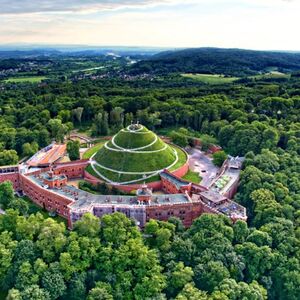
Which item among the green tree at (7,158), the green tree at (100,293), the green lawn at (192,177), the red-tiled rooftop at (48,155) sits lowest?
the green tree at (100,293)

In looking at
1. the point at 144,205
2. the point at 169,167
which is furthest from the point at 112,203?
the point at 169,167

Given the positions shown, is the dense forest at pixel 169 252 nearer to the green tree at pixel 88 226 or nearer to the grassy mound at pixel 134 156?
the green tree at pixel 88 226

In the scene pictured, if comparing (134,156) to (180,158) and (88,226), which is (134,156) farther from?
(88,226)

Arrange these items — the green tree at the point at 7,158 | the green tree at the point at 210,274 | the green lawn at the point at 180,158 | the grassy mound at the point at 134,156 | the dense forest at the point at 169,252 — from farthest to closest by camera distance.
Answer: the green tree at the point at 7,158
the green lawn at the point at 180,158
the grassy mound at the point at 134,156
the green tree at the point at 210,274
the dense forest at the point at 169,252

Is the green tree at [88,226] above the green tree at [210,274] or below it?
above

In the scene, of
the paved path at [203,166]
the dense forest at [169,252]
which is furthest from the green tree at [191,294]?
the paved path at [203,166]

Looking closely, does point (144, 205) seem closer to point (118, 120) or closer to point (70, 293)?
point (70, 293)
